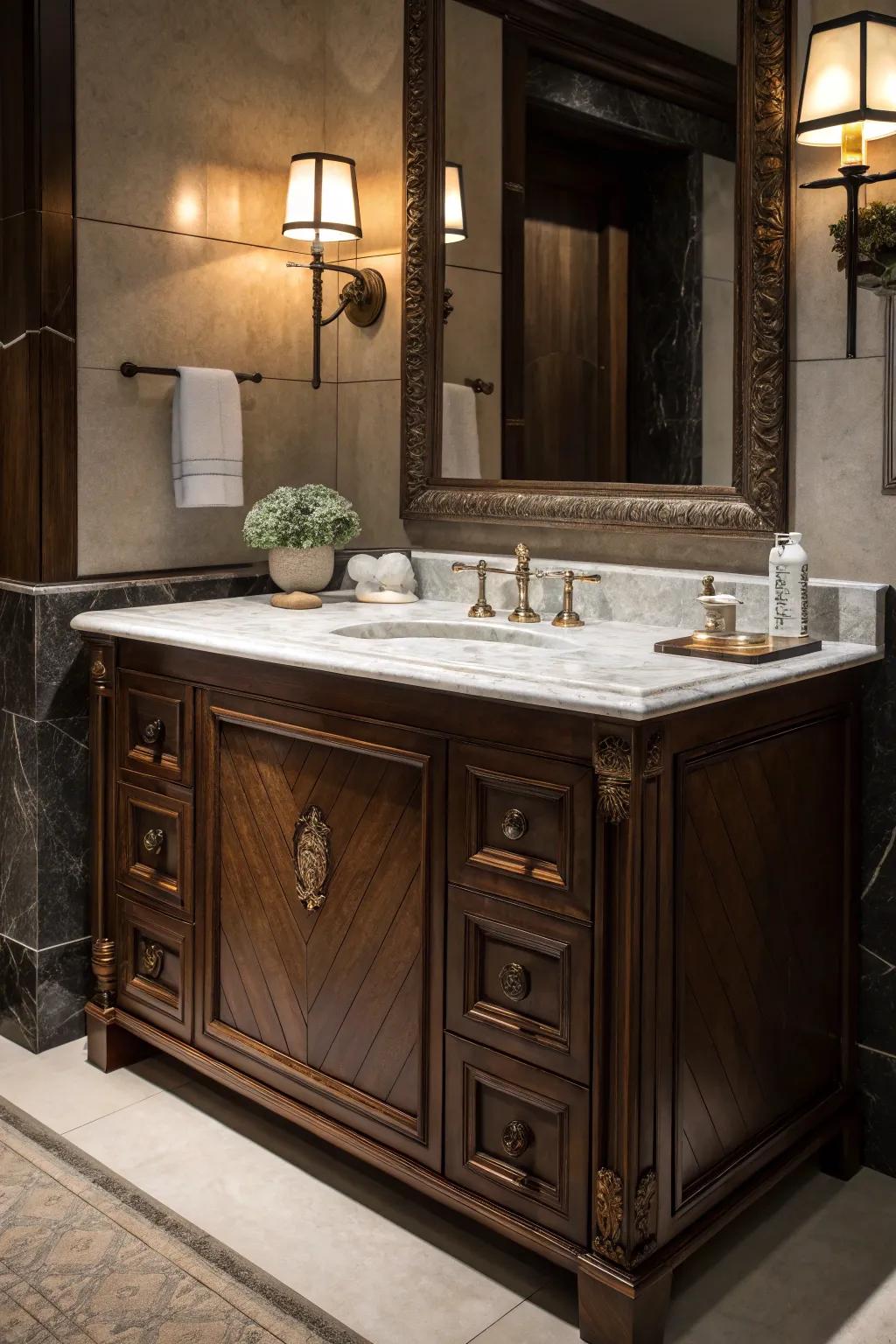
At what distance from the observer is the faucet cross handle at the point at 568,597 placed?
7.52ft

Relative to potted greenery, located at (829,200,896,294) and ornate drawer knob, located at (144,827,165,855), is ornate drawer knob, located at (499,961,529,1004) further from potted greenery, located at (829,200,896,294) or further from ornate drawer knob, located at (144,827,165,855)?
potted greenery, located at (829,200,896,294)

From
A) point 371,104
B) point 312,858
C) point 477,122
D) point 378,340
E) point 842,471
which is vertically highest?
point 371,104

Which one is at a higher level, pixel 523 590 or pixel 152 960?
pixel 523 590

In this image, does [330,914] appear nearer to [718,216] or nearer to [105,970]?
[105,970]

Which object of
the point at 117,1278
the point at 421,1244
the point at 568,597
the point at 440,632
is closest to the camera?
the point at 117,1278

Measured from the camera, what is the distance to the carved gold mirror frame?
6.85 feet

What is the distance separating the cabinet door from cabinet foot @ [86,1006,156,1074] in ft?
0.94

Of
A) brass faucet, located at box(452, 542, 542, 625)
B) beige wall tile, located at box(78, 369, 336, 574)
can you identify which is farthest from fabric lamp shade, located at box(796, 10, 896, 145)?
beige wall tile, located at box(78, 369, 336, 574)

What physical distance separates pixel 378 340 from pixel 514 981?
1603 mm

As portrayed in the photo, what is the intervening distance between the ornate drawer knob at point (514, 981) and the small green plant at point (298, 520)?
113cm

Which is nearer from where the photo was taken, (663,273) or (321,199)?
(663,273)

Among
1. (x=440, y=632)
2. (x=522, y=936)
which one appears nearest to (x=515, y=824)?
(x=522, y=936)

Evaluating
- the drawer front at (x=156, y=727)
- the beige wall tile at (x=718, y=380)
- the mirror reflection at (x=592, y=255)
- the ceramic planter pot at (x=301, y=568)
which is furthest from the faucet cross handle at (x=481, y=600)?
the drawer front at (x=156, y=727)

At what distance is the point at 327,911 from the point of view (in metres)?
2.06
